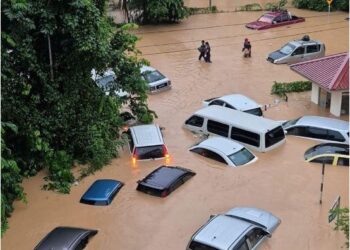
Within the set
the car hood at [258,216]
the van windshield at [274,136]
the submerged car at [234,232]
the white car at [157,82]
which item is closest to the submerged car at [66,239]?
the submerged car at [234,232]

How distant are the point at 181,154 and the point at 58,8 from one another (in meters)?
6.09

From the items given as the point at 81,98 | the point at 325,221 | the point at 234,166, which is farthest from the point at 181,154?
the point at 325,221

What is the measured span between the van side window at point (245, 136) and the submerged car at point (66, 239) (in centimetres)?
683

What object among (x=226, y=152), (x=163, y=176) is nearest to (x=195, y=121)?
(x=226, y=152)

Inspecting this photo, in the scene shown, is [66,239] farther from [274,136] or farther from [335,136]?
[335,136]

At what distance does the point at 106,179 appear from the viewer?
60.2ft

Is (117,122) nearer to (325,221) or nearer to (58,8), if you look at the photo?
(58,8)

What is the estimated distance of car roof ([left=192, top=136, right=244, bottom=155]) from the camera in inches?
745

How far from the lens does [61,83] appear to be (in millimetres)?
18891

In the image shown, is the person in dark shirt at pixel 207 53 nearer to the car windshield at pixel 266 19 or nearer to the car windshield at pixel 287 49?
the car windshield at pixel 287 49

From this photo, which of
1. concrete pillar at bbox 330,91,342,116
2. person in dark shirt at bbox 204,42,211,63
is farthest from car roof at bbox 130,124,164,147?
person in dark shirt at bbox 204,42,211,63

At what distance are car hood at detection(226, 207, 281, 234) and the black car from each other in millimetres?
2160

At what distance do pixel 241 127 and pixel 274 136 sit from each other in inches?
44.1

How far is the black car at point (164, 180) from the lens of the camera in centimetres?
1709
